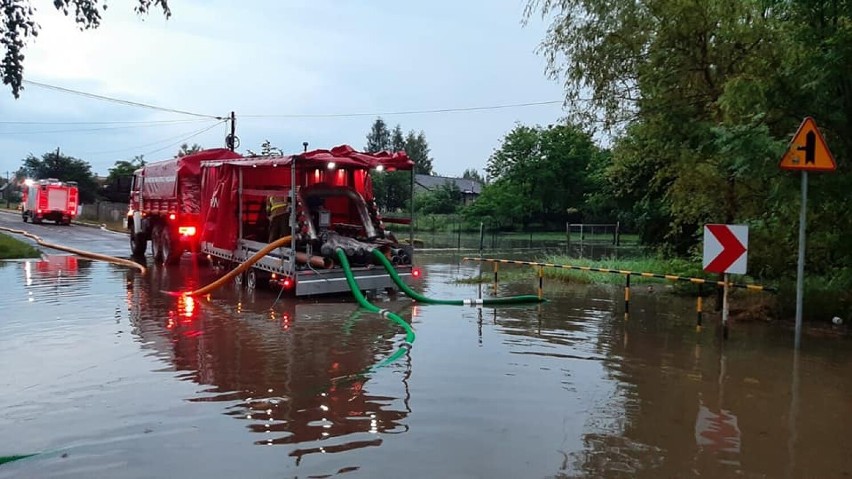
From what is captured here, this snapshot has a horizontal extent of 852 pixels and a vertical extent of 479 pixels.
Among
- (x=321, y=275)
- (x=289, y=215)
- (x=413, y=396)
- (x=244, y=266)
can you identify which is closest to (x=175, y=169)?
(x=244, y=266)

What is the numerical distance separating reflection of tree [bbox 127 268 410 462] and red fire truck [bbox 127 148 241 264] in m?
5.71

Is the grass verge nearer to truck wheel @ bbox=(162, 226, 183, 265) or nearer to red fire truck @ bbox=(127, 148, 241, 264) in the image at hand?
red fire truck @ bbox=(127, 148, 241, 264)

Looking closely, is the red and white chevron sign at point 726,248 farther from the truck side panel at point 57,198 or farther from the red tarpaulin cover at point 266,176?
the truck side panel at point 57,198

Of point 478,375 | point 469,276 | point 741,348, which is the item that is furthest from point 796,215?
point 469,276

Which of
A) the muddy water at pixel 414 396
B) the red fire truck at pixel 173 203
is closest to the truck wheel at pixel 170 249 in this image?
the red fire truck at pixel 173 203

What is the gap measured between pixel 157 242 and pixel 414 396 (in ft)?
54.3

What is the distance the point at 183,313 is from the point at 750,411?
879cm

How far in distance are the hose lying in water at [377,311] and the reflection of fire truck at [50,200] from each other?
3602 cm

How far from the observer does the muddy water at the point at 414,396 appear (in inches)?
197

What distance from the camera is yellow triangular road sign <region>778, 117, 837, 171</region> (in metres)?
8.24

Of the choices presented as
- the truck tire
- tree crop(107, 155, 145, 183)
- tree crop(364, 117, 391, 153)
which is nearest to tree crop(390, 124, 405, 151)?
tree crop(364, 117, 391, 153)

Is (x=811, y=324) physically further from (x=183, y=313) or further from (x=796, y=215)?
(x=183, y=313)

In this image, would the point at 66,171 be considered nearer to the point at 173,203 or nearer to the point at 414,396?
the point at 173,203

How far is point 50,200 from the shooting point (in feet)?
139
